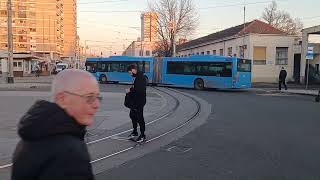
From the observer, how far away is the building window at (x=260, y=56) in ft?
171

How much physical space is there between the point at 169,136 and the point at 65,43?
143790 millimetres

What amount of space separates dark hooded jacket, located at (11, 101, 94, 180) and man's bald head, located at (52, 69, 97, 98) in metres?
0.10

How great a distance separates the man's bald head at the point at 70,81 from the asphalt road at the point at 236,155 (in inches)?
202

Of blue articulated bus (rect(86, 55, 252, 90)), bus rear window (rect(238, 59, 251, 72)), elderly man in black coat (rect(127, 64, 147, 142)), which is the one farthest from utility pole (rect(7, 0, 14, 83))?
elderly man in black coat (rect(127, 64, 147, 142))

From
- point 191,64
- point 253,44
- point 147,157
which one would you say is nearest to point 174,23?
point 253,44

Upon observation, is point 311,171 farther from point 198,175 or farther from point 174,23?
point 174,23

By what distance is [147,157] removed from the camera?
909cm

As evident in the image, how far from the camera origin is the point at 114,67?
47094mm

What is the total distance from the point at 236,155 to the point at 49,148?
7.57 metres

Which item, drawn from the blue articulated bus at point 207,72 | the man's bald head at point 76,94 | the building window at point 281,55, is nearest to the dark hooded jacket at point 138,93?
the man's bald head at point 76,94

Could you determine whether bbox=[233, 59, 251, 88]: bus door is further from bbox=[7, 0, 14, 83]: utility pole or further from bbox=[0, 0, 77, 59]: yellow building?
bbox=[0, 0, 77, 59]: yellow building

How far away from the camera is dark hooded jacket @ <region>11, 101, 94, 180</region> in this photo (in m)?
2.00

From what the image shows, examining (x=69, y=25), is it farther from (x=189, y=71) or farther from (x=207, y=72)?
(x=207, y=72)

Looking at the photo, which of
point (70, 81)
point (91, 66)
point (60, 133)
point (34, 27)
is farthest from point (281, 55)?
point (34, 27)
